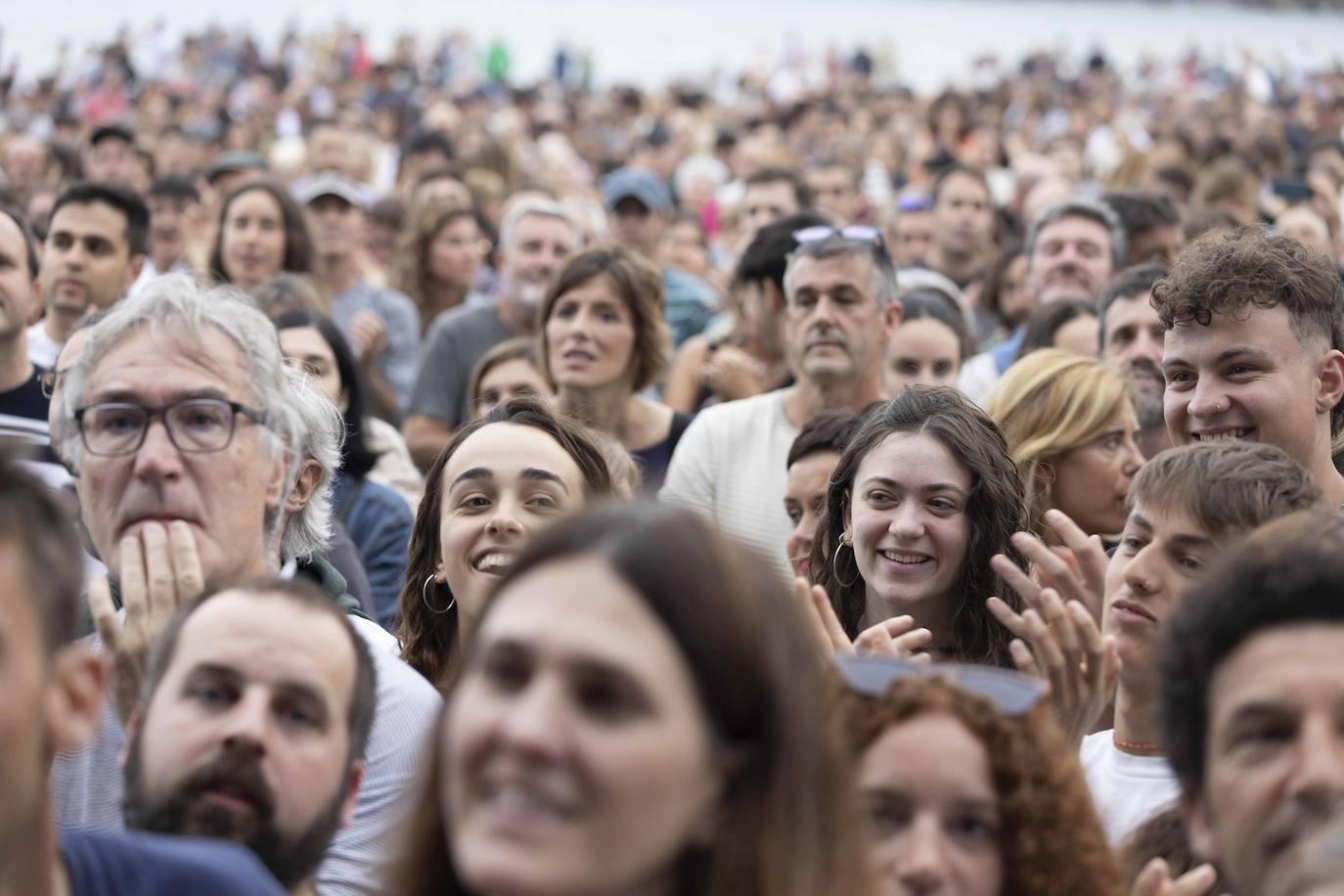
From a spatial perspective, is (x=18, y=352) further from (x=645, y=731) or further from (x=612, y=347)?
(x=645, y=731)

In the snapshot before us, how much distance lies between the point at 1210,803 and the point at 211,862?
4.24ft

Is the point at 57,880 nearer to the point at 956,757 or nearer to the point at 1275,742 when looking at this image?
the point at 956,757

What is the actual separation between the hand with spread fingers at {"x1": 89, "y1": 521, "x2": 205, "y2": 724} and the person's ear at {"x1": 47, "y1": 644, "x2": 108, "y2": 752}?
2.94 feet

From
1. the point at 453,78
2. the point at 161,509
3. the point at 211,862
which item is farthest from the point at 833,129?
the point at 211,862

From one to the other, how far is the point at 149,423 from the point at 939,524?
1667 mm

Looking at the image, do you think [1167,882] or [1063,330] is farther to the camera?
[1063,330]

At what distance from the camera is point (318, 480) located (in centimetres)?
423

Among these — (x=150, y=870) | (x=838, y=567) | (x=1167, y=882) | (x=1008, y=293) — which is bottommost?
(x=150, y=870)

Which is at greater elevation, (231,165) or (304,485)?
(231,165)

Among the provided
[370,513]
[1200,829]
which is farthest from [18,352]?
[1200,829]

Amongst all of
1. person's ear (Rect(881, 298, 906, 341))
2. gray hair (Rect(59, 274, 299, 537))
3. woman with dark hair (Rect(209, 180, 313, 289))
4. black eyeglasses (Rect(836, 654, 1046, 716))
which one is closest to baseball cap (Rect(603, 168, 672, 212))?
woman with dark hair (Rect(209, 180, 313, 289))

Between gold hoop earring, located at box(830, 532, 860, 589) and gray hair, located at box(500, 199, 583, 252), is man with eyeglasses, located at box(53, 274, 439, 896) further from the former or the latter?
gray hair, located at box(500, 199, 583, 252)

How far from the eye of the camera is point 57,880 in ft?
7.66

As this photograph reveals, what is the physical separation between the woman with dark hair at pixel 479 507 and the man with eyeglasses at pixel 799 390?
1.16 meters
